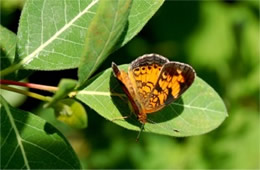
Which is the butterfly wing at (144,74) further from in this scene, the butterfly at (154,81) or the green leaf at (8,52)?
the green leaf at (8,52)

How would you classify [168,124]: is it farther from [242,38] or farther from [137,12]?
[242,38]

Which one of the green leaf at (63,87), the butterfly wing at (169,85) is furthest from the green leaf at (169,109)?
the green leaf at (63,87)

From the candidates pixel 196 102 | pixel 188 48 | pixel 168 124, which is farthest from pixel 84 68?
pixel 188 48

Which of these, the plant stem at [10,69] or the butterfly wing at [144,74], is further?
the butterfly wing at [144,74]

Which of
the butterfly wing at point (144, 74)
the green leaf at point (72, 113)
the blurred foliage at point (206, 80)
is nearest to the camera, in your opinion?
the green leaf at point (72, 113)

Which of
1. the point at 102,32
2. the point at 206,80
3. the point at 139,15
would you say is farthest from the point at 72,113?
the point at 206,80

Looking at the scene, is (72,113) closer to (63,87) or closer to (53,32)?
(63,87)
